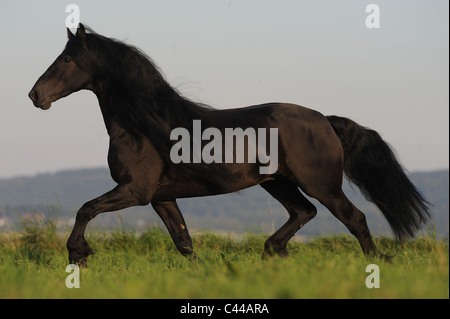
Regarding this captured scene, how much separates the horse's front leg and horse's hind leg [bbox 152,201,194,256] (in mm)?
644

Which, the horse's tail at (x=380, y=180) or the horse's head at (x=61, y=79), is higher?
the horse's head at (x=61, y=79)

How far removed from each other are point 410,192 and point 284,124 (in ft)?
6.09

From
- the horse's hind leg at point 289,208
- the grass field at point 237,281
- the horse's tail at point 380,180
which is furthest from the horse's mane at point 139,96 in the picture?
the horse's tail at point 380,180

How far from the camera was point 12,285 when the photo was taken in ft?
15.0

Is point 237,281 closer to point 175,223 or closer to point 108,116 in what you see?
point 175,223

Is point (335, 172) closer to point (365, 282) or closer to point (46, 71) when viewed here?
point (365, 282)

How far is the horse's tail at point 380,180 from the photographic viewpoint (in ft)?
22.6

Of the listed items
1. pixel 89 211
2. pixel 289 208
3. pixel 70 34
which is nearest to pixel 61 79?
pixel 70 34

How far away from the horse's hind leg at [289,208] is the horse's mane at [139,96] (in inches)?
36.7

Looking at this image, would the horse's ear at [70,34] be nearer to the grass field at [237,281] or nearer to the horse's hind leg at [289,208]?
A: the grass field at [237,281]

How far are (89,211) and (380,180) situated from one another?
A: 3.35 m

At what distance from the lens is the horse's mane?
6.09 m

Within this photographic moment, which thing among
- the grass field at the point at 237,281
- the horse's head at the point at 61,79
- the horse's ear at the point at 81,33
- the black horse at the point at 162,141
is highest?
the horse's ear at the point at 81,33

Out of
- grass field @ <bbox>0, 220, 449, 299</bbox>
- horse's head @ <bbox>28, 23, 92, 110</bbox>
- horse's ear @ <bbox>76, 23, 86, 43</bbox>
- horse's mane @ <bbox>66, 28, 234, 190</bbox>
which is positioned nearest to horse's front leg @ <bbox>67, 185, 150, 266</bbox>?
grass field @ <bbox>0, 220, 449, 299</bbox>
